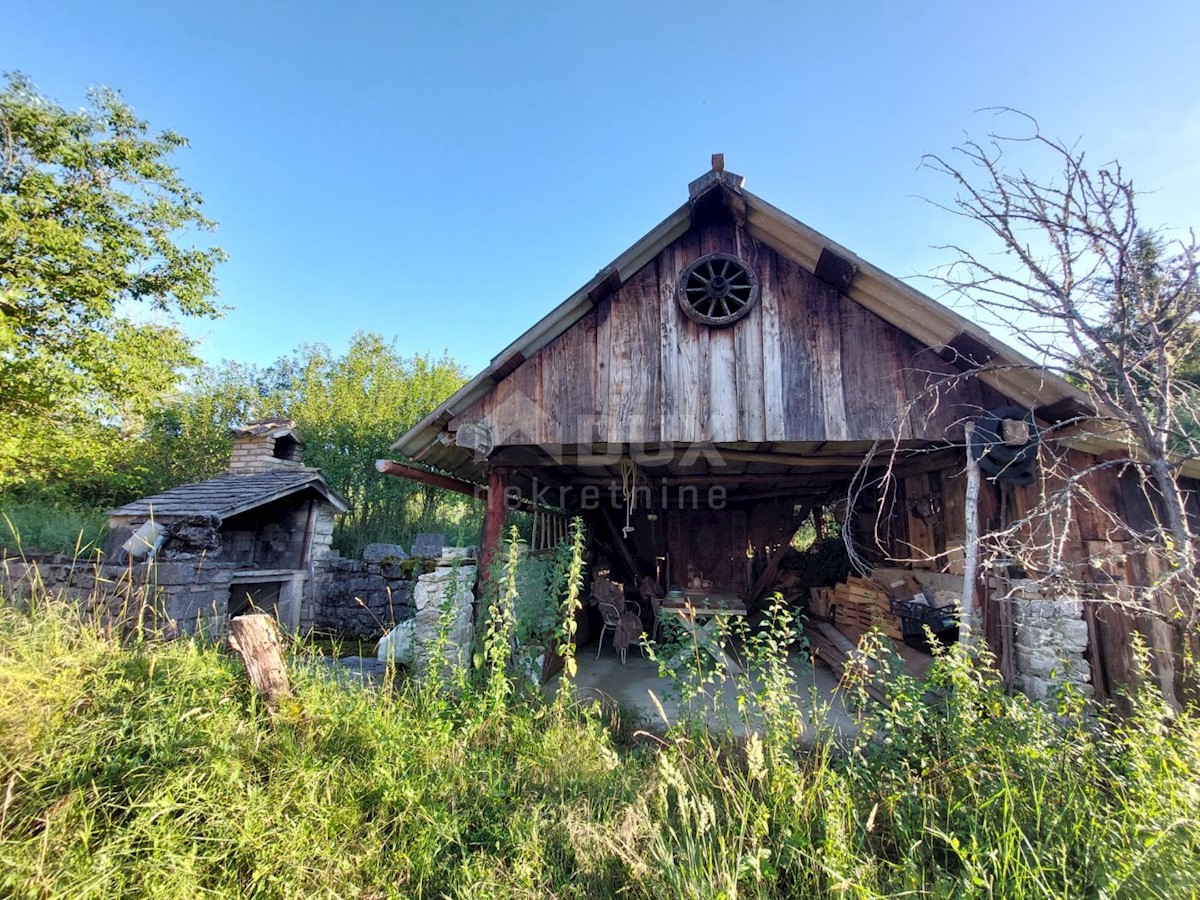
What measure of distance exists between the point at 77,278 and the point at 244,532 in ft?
20.1

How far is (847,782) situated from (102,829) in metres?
3.81

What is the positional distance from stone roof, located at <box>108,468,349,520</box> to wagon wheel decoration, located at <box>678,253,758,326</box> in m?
7.97

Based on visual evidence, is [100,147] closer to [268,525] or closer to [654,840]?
[268,525]

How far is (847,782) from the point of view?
2723 millimetres

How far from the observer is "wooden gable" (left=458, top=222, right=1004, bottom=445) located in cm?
417

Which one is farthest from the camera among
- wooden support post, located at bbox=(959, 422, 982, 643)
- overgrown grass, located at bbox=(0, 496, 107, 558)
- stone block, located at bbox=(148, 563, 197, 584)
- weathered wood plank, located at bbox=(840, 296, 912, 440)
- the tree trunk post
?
overgrown grass, located at bbox=(0, 496, 107, 558)

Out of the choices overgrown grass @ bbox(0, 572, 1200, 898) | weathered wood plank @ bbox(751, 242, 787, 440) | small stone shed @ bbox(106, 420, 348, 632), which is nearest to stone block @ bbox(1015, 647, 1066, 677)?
overgrown grass @ bbox(0, 572, 1200, 898)

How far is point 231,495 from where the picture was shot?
8867 mm

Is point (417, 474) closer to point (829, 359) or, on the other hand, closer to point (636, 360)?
point (636, 360)

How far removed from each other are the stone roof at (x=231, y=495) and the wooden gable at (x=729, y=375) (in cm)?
635

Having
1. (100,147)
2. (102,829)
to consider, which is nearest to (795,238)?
(102,829)

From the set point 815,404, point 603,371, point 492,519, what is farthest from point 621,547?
point 815,404

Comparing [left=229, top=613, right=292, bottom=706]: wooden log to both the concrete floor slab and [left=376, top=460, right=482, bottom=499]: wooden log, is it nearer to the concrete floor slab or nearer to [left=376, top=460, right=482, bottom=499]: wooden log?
[left=376, top=460, right=482, bottom=499]: wooden log

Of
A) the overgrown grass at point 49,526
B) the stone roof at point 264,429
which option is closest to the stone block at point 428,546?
the stone roof at point 264,429
